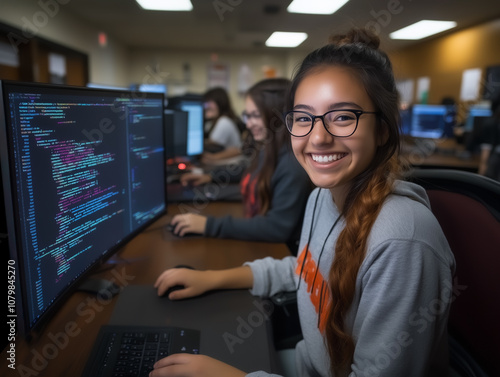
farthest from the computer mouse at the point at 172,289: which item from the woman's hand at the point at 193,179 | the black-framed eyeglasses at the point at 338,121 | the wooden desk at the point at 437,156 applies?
the wooden desk at the point at 437,156

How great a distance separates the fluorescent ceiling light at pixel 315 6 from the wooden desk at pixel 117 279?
3.98 m

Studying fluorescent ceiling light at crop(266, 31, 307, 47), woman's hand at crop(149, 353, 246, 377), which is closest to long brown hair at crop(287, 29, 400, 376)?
woman's hand at crop(149, 353, 246, 377)

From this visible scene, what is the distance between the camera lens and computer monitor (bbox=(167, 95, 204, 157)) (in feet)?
8.29

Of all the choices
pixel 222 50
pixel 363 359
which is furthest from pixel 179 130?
pixel 222 50

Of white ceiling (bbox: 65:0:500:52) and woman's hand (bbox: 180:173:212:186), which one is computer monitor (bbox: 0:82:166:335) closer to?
woman's hand (bbox: 180:173:212:186)

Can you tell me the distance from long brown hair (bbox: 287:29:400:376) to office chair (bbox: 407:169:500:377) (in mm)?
159

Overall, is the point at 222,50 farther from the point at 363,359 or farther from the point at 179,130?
the point at 363,359

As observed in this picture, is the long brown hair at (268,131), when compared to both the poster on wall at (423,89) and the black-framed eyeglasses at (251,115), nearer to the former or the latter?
the black-framed eyeglasses at (251,115)

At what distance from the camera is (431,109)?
412cm

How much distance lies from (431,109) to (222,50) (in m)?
6.04

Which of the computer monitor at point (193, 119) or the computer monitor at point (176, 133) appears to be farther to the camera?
the computer monitor at point (193, 119)

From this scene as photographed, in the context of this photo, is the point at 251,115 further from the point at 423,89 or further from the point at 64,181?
the point at 423,89

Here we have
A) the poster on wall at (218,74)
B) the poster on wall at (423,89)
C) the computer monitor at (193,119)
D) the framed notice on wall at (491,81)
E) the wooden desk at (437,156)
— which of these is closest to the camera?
the computer monitor at (193,119)

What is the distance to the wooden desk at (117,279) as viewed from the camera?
664mm
